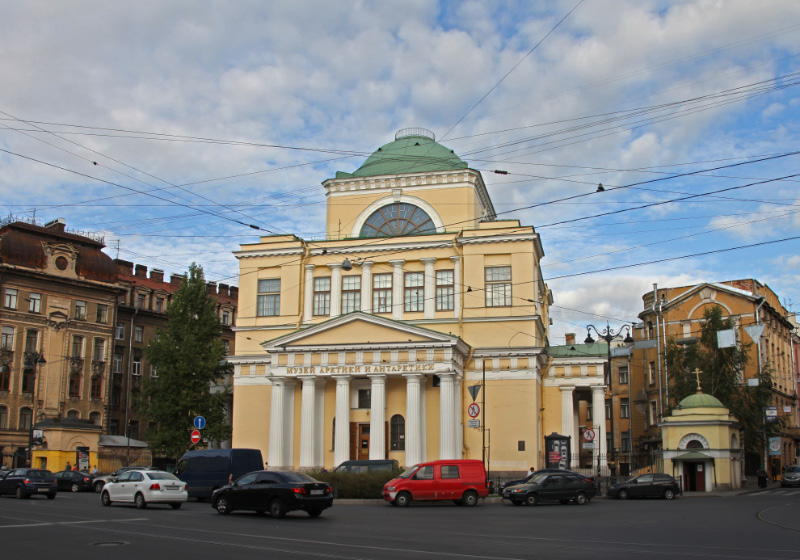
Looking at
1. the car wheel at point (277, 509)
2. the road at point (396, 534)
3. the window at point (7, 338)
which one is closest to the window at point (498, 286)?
the road at point (396, 534)

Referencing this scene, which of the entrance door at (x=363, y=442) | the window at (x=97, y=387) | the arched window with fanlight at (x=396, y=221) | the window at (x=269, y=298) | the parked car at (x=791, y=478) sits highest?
the arched window with fanlight at (x=396, y=221)

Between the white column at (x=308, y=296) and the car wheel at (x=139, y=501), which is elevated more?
the white column at (x=308, y=296)

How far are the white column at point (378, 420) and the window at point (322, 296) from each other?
7330mm

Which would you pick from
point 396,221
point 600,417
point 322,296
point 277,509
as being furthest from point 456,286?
point 277,509

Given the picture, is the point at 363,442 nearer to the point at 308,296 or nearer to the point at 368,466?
the point at 308,296

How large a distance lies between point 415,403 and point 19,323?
34393mm

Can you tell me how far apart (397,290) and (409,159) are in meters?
9.13

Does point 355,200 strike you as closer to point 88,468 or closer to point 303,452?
point 303,452

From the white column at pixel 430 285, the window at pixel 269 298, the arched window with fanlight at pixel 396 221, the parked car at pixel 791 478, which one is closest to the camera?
the white column at pixel 430 285

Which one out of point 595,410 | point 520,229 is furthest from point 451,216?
point 595,410

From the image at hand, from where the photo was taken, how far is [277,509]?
914 inches

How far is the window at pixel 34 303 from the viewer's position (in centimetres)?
6095

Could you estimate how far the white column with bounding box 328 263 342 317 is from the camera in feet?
160

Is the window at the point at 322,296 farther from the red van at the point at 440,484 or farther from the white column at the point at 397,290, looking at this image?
the red van at the point at 440,484
